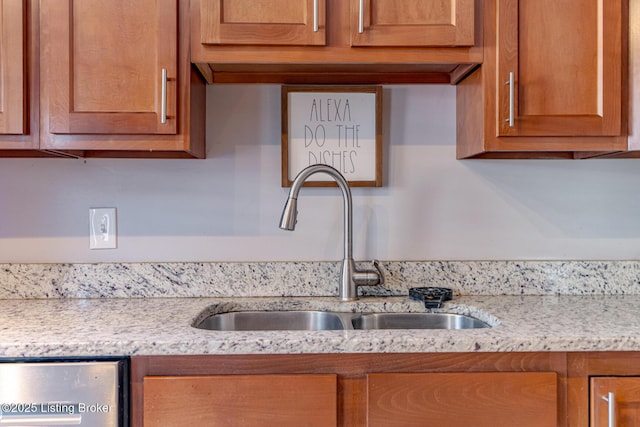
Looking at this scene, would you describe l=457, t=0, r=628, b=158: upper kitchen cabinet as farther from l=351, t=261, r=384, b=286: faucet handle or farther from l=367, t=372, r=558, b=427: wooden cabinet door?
l=367, t=372, r=558, b=427: wooden cabinet door

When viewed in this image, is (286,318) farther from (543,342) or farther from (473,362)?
(543,342)

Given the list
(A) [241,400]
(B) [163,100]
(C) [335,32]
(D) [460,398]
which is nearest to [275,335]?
(A) [241,400]

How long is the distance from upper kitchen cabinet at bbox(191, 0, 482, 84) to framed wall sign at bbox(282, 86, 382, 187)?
0.27 metres

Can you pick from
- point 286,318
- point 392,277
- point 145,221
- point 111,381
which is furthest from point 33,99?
point 392,277

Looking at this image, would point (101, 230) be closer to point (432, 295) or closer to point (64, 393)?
point (64, 393)

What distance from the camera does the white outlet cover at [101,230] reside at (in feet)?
5.09

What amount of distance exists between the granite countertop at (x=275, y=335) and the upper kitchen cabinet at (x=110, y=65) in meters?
0.48

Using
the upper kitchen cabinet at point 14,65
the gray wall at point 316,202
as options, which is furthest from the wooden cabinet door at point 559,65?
the upper kitchen cabinet at point 14,65

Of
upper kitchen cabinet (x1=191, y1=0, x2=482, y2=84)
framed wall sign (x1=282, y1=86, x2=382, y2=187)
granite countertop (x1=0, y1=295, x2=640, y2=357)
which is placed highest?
upper kitchen cabinet (x1=191, y1=0, x2=482, y2=84)

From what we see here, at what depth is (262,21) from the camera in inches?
49.5

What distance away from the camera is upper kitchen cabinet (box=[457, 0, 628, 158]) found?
127cm

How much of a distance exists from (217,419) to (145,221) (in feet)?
2.49

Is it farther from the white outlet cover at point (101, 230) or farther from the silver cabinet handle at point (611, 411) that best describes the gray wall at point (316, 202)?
the silver cabinet handle at point (611, 411)

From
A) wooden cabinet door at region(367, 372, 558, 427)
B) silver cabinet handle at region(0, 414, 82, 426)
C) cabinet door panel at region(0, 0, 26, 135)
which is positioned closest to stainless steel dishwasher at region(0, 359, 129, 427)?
silver cabinet handle at region(0, 414, 82, 426)
